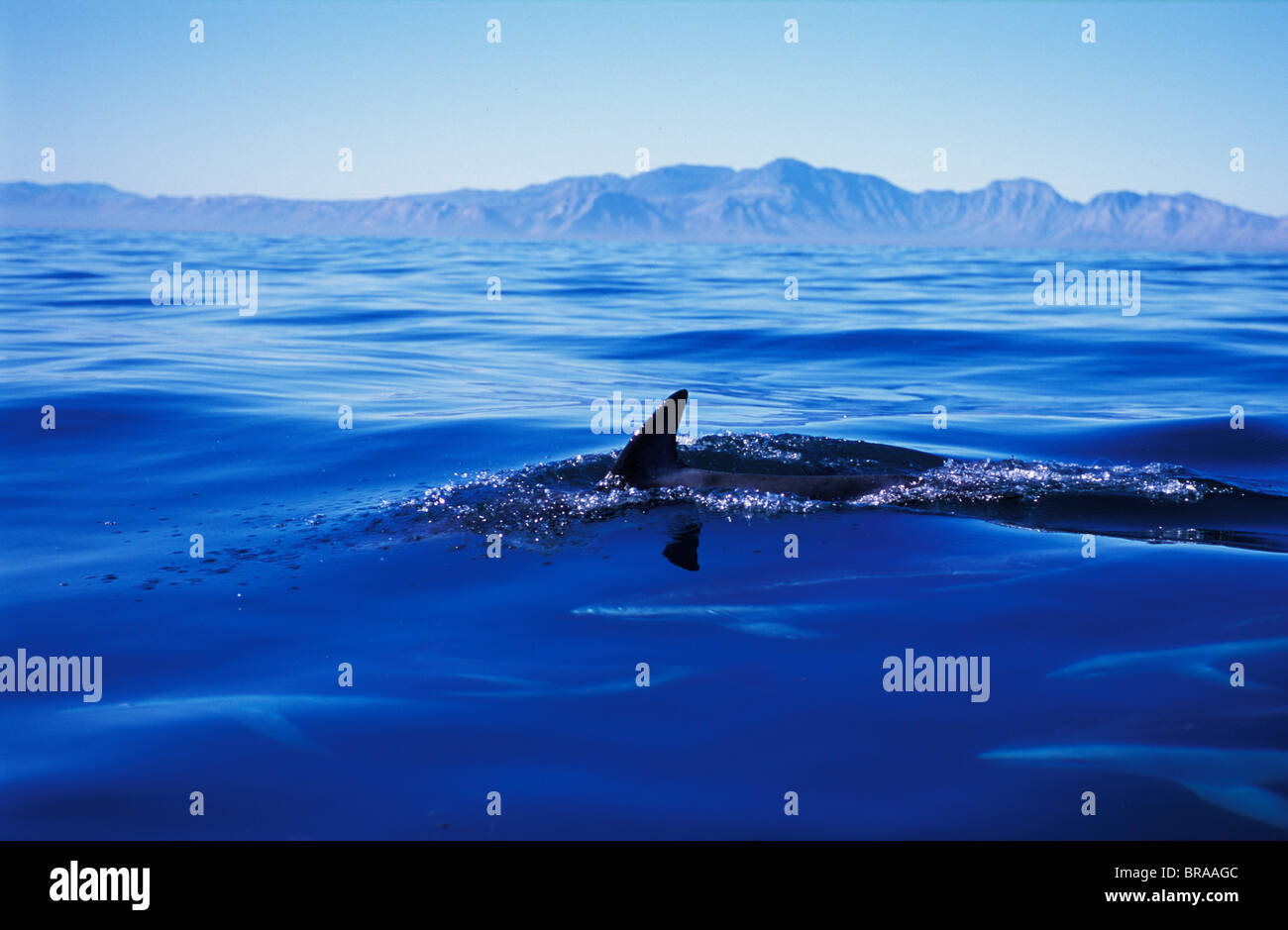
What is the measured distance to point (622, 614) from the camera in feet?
23.5

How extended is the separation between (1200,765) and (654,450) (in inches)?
221

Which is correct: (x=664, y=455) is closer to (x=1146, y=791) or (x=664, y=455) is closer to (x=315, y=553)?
(x=315, y=553)

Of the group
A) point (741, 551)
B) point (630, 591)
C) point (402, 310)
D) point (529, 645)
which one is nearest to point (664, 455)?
point (741, 551)

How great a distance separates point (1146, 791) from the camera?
16.0 feet

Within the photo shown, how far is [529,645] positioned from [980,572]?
3445 millimetres

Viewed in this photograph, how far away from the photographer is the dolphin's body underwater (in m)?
9.80

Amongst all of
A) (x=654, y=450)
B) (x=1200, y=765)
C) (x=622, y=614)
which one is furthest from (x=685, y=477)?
(x=1200, y=765)

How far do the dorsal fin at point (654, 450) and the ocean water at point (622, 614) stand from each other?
0.39 metres

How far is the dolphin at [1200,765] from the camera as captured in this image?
477cm

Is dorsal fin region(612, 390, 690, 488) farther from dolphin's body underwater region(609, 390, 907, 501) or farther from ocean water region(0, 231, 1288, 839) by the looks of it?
ocean water region(0, 231, 1288, 839)

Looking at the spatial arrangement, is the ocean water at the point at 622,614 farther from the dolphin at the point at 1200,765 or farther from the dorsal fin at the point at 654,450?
the dorsal fin at the point at 654,450

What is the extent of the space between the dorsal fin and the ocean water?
39 centimetres

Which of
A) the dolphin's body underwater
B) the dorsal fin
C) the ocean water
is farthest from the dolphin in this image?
the dolphin's body underwater

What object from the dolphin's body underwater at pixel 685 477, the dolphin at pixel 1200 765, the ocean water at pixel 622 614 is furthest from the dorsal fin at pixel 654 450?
the dolphin at pixel 1200 765
